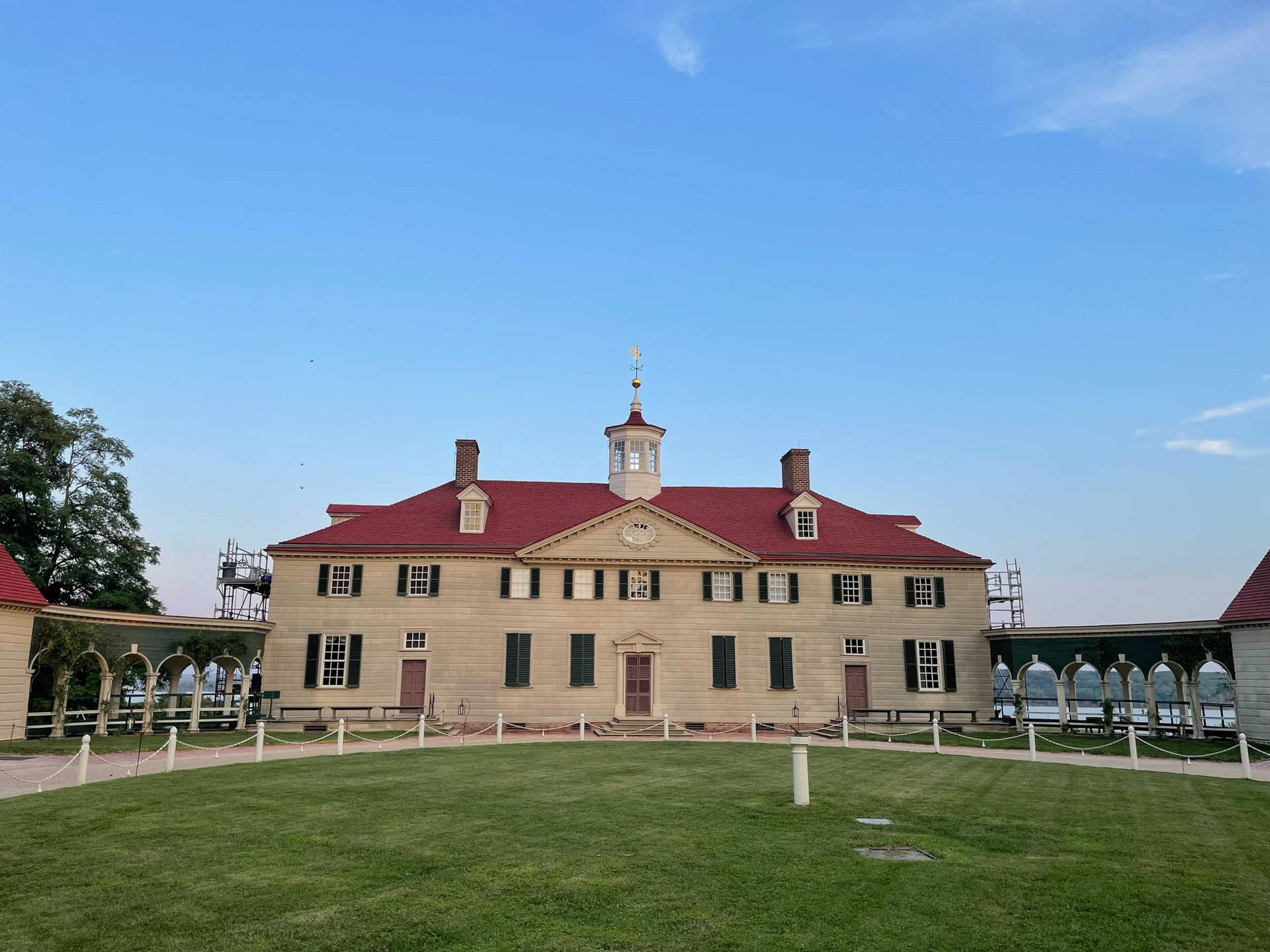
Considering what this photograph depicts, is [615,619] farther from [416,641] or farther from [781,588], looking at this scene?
[416,641]

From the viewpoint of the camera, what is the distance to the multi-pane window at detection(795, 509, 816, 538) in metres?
38.7

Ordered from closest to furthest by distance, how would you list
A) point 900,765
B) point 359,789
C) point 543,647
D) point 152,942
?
point 152,942 → point 359,789 → point 900,765 → point 543,647

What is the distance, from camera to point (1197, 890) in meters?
9.26

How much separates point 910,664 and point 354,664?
21.9m

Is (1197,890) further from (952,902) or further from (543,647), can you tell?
(543,647)

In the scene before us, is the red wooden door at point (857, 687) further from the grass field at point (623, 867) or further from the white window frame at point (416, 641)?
the grass field at point (623, 867)

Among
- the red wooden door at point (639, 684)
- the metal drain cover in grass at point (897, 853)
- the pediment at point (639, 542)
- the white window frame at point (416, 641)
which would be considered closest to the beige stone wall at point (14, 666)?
the white window frame at point (416, 641)

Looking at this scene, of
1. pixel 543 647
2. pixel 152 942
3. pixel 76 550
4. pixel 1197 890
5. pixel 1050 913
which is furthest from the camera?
pixel 76 550

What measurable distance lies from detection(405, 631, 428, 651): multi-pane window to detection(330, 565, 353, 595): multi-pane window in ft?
9.50

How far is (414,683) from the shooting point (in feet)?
114

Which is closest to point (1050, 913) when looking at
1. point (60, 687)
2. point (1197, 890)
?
point (1197, 890)

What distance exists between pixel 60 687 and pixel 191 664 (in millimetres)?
5908

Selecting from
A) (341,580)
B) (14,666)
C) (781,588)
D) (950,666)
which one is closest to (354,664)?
(341,580)

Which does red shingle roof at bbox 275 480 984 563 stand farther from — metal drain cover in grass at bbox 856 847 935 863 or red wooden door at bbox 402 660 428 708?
metal drain cover in grass at bbox 856 847 935 863
